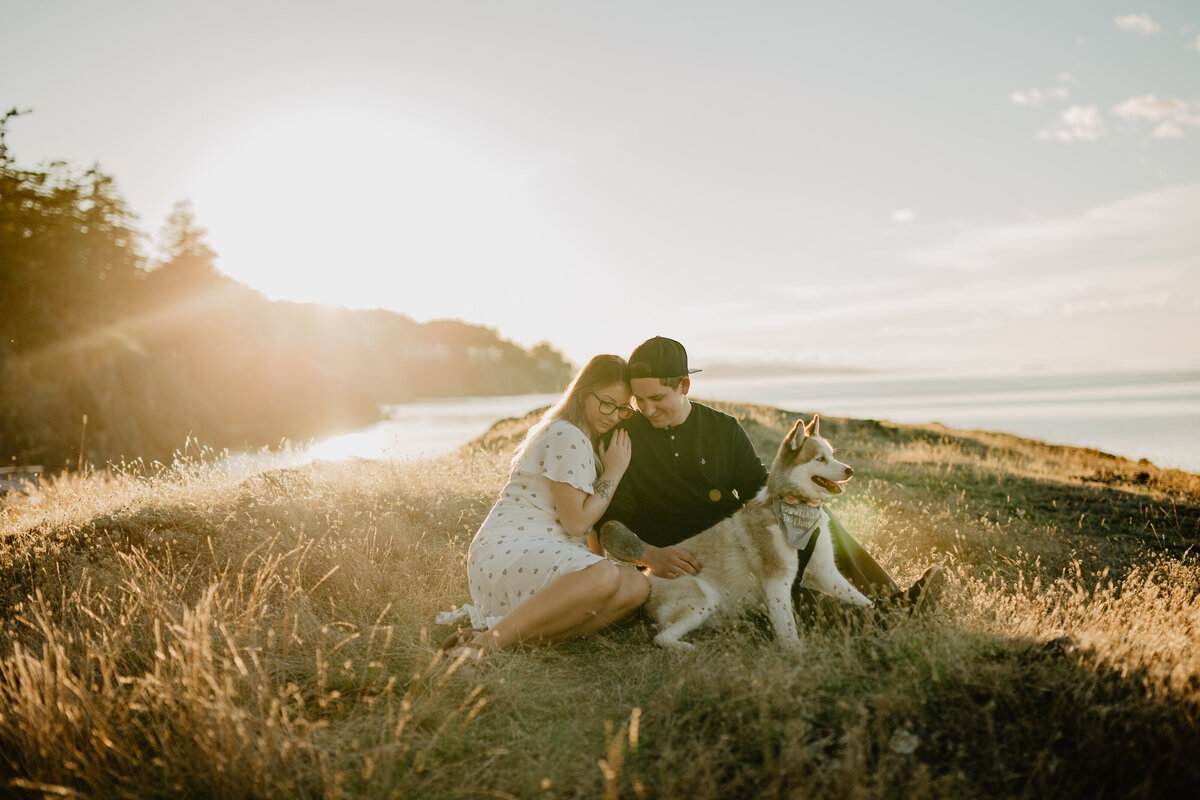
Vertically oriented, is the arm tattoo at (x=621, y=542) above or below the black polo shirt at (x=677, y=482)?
below

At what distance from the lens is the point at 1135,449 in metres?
22.9

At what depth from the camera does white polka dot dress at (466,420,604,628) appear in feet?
13.5

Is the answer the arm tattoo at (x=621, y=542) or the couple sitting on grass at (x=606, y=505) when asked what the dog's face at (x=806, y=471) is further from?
the arm tattoo at (x=621, y=542)

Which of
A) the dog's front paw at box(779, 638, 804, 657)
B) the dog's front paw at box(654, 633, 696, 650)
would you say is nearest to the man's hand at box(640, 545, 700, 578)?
the dog's front paw at box(654, 633, 696, 650)

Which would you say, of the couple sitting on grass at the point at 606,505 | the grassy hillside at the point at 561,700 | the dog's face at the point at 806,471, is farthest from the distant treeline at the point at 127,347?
the dog's face at the point at 806,471

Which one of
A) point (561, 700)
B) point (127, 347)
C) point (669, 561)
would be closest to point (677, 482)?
point (669, 561)

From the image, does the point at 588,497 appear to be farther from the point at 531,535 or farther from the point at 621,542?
the point at 621,542

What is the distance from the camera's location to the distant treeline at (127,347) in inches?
981

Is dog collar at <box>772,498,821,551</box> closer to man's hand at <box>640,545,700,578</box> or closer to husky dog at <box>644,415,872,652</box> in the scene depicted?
husky dog at <box>644,415,872,652</box>

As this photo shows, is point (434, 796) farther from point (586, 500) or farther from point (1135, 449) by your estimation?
point (1135, 449)

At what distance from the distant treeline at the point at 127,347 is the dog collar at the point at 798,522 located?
984 centimetres

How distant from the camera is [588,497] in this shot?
13.9 ft

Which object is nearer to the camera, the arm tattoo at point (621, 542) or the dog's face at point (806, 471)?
the dog's face at point (806, 471)

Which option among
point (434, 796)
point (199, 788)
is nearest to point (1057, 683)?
point (434, 796)
